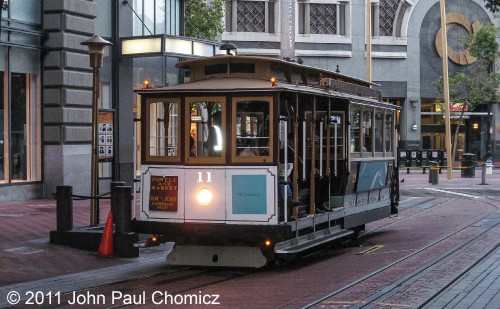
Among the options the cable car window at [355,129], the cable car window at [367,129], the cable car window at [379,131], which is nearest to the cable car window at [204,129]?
the cable car window at [355,129]

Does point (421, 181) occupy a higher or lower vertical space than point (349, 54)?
lower

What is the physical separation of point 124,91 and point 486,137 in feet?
136

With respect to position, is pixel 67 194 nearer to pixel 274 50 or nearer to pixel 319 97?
pixel 319 97

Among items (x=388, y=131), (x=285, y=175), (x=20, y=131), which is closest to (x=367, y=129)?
(x=388, y=131)

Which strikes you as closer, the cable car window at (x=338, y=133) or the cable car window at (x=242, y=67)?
A: the cable car window at (x=242, y=67)

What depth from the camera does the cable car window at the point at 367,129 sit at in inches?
717

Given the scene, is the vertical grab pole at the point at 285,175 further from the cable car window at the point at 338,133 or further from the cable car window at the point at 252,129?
the cable car window at the point at 338,133

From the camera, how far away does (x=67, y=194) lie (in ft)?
57.3

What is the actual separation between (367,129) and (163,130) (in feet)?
16.0

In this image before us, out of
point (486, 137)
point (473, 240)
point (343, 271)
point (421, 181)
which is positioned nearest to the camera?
point (343, 271)

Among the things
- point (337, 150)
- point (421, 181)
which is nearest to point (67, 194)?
point (337, 150)

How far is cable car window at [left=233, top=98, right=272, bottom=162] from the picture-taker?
14.5 meters

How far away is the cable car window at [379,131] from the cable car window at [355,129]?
122cm

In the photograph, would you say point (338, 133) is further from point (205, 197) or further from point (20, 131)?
point (20, 131)
